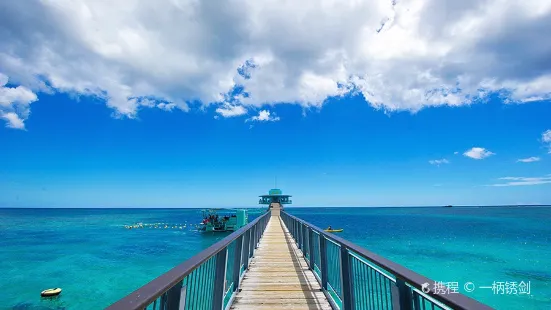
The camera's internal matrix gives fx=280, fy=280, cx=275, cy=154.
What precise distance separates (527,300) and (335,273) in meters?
17.1

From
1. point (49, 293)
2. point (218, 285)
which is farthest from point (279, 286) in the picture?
point (49, 293)

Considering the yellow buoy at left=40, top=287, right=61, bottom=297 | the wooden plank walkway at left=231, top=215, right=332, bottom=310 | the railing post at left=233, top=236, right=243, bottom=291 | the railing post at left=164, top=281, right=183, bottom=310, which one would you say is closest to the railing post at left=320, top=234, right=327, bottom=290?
the wooden plank walkway at left=231, top=215, right=332, bottom=310

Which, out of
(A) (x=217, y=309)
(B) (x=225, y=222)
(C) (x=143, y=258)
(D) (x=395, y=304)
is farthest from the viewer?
(B) (x=225, y=222)

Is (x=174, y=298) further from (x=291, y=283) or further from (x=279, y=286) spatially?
(x=291, y=283)

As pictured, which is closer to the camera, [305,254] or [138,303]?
[138,303]

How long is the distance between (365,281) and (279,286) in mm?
2765

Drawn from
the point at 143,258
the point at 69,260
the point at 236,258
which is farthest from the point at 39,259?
the point at 236,258

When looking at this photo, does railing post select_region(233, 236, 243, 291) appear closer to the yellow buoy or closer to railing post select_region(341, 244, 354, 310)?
railing post select_region(341, 244, 354, 310)

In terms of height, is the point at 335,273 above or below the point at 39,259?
above

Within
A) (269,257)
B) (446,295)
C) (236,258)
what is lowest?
(269,257)

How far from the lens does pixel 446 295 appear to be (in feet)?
5.04

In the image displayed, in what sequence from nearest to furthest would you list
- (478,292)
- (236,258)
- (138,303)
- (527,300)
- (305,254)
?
(138,303) → (236,258) → (305,254) → (527,300) → (478,292)

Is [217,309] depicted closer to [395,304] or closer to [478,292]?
[395,304]

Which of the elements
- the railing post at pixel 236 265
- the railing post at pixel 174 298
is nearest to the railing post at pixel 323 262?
the railing post at pixel 236 265
